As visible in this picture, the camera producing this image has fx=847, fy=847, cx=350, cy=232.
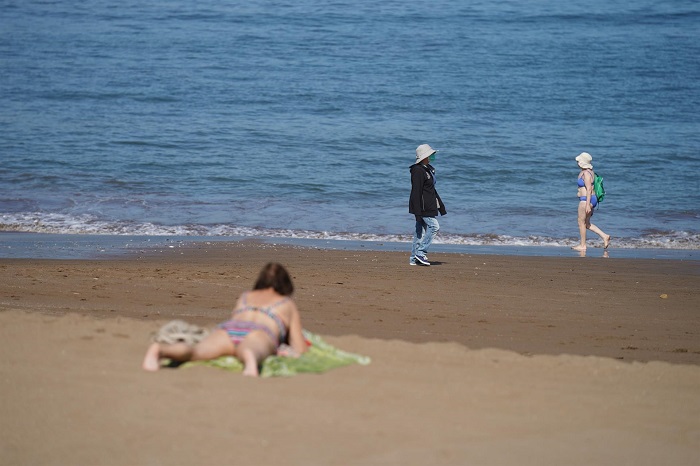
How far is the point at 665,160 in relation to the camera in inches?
856

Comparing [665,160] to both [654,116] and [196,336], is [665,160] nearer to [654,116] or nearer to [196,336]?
[654,116]

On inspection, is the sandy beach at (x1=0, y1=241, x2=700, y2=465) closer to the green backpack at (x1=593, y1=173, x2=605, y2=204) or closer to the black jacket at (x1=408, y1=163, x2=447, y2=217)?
the black jacket at (x1=408, y1=163, x2=447, y2=217)

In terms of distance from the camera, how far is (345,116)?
26.3 meters

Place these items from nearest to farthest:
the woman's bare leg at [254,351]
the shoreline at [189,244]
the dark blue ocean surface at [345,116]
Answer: the woman's bare leg at [254,351] → the shoreline at [189,244] → the dark blue ocean surface at [345,116]

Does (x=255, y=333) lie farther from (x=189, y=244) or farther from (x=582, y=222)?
(x=582, y=222)

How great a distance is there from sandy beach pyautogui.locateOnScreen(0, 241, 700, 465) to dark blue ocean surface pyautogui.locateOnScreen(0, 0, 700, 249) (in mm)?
6006

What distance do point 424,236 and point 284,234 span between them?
4032 millimetres

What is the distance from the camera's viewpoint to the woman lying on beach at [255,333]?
18.0ft

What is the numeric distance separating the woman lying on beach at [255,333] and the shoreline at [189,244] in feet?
21.5

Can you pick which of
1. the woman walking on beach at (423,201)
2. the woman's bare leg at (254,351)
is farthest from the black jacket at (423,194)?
the woman's bare leg at (254,351)

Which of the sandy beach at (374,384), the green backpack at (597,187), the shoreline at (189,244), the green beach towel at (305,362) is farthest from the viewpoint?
the green backpack at (597,187)

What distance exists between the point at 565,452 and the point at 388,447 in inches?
37.8

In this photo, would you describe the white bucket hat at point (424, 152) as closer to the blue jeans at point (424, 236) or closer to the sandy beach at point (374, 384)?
the blue jeans at point (424, 236)

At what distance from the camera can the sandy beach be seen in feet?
14.7
